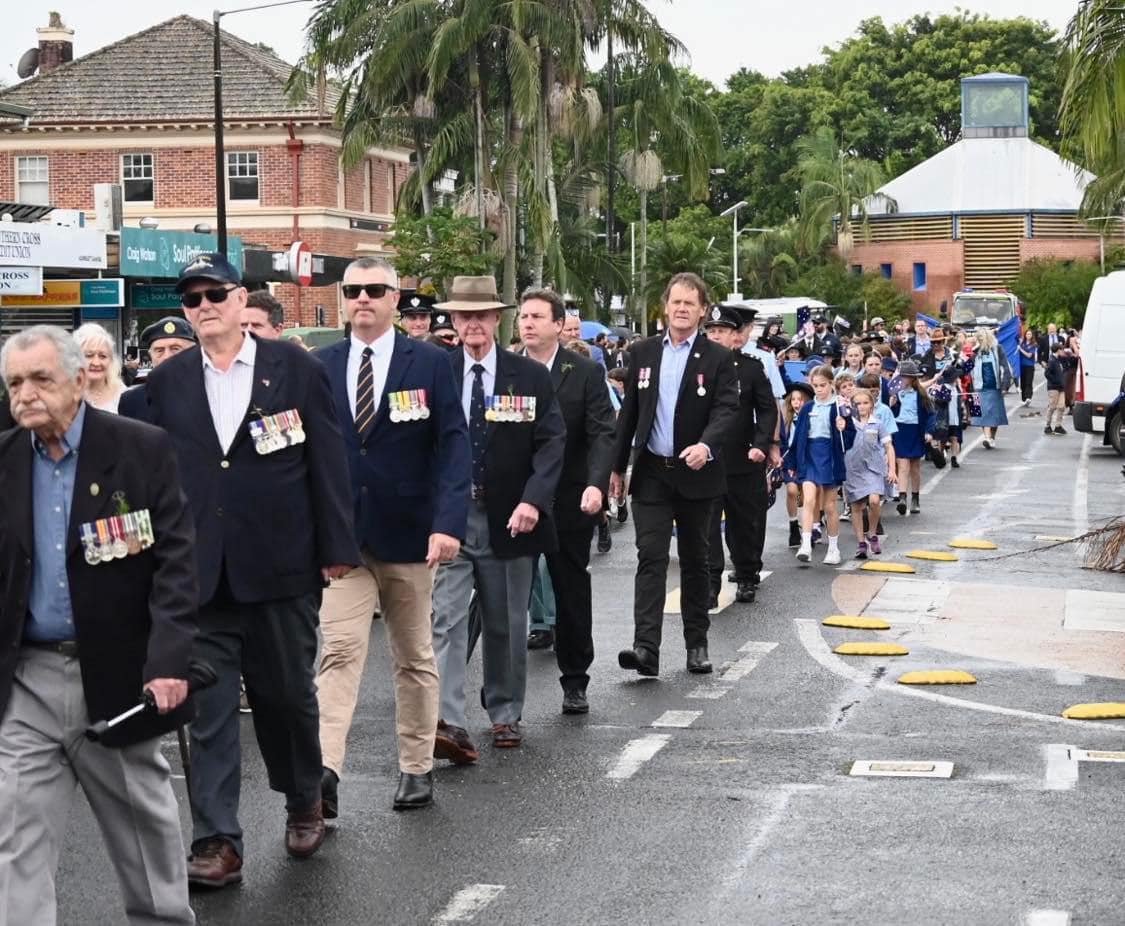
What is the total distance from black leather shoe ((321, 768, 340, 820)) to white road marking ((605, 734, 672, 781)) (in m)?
1.32

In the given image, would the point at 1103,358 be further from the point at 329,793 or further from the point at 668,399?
the point at 329,793

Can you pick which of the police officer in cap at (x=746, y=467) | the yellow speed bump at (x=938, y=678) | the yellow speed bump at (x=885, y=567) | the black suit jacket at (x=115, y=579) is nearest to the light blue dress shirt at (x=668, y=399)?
the yellow speed bump at (x=938, y=678)

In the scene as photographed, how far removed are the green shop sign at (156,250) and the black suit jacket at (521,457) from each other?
881 inches

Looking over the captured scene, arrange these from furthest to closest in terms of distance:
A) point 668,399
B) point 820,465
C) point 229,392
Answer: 1. point 820,465
2. point 668,399
3. point 229,392

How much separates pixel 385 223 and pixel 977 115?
Answer: 43.1 metres

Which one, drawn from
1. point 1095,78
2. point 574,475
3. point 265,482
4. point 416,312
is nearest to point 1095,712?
point 574,475

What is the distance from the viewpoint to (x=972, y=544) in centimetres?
1806

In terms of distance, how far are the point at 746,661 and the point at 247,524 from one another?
17.7 ft

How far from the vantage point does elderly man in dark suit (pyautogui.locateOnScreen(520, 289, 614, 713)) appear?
9922 mm

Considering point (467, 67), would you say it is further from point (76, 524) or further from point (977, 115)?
point (977, 115)

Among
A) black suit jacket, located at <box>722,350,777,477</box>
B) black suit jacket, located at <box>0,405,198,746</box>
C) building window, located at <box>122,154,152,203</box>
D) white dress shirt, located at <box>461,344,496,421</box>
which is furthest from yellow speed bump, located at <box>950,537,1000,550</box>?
building window, located at <box>122,154,152,203</box>

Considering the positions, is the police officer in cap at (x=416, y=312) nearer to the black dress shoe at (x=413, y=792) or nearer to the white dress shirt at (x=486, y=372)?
the white dress shirt at (x=486, y=372)

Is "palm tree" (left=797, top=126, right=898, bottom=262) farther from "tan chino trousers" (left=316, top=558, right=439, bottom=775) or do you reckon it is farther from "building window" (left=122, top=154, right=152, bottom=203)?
"tan chino trousers" (left=316, top=558, right=439, bottom=775)

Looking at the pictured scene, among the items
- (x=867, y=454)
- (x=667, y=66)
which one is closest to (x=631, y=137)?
(x=667, y=66)
